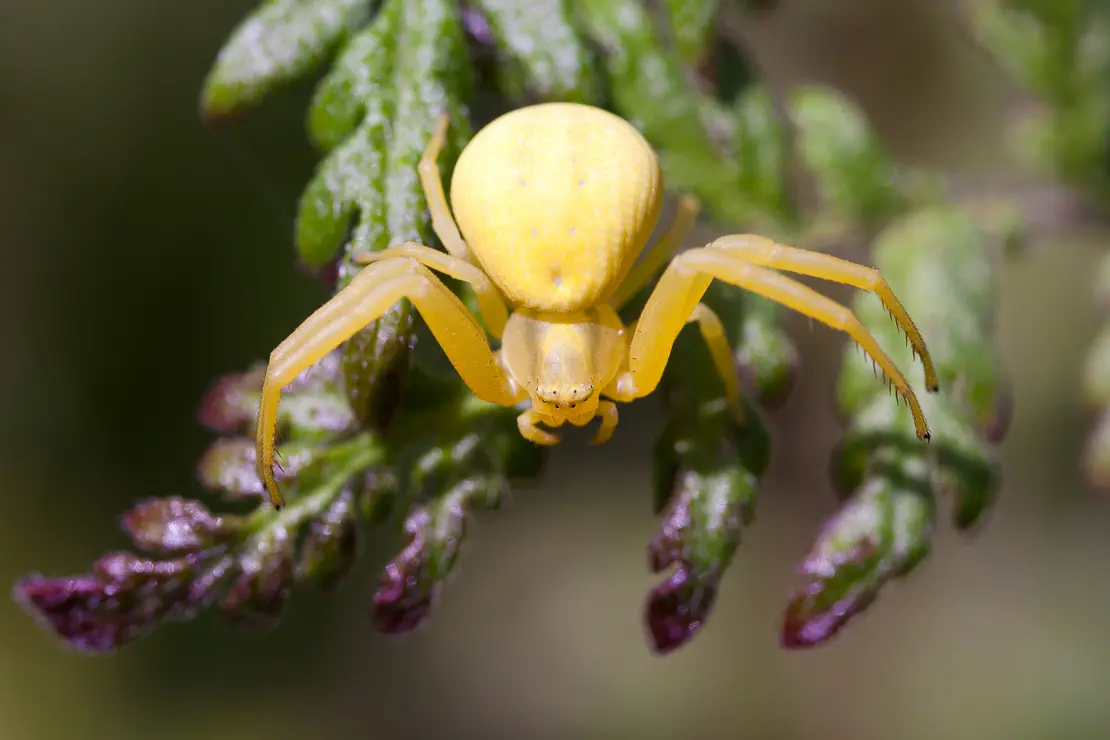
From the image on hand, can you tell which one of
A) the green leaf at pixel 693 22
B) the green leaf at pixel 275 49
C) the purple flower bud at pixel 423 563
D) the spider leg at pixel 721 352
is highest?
the green leaf at pixel 275 49

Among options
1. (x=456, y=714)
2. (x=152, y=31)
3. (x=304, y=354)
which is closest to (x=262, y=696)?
(x=456, y=714)

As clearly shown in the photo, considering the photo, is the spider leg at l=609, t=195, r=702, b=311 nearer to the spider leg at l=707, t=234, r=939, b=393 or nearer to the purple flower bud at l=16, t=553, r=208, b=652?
the spider leg at l=707, t=234, r=939, b=393

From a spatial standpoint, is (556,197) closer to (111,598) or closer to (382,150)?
(382,150)

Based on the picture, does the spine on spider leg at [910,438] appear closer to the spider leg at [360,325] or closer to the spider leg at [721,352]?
the spider leg at [721,352]

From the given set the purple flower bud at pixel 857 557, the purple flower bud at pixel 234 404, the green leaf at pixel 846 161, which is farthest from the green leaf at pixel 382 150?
the green leaf at pixel 846 161

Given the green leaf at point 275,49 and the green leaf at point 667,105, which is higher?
the green leaf at point 275,49

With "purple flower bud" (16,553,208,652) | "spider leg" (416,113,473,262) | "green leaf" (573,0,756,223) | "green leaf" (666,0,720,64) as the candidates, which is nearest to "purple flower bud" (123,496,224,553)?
"purple flower bud" (16,553,208,652)

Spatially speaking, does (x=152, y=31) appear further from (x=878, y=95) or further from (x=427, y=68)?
(x=878, y=95)
